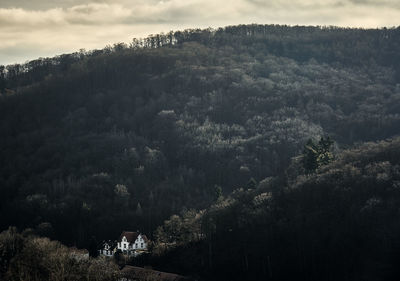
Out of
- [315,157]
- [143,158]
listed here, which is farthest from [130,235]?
[143,158]

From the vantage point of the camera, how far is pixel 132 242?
11556cm

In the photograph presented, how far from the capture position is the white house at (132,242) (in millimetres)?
114287

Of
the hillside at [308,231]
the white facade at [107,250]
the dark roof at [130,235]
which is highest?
the hillside at [308,231]

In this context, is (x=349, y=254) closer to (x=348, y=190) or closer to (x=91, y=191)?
(x=348, y=190)

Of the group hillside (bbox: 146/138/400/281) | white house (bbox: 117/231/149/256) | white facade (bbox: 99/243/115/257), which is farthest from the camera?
white facade (bbox: 99/243/115/257)

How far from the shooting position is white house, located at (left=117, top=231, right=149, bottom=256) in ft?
375

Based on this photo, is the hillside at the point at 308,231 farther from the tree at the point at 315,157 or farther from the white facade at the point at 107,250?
the white facade at the point at 107,250

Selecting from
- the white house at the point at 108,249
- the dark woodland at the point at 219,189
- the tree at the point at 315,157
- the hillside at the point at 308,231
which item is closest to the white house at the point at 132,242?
the white house at the point at 108,249

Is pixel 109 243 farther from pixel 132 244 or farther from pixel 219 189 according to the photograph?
pixel 219 189

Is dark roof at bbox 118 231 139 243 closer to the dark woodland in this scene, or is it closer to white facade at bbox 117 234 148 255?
white facade at bbox 117 234 148 255

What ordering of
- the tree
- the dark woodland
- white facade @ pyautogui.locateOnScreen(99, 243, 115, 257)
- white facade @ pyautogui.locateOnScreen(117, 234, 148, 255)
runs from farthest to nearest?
the tree, white facade @ pyautogui.locateOnScreen(99, 243, 115, 257), white facade @ pyautogui.locateOnScreen(117, 234, 148, 255), the dark woodland

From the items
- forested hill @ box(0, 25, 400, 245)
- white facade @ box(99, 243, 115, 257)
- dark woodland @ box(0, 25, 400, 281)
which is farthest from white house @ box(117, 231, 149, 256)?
forested hill @ box(0, 25, 400, 245)

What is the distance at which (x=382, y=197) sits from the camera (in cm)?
9531

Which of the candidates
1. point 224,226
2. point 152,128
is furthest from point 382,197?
point 152,128
